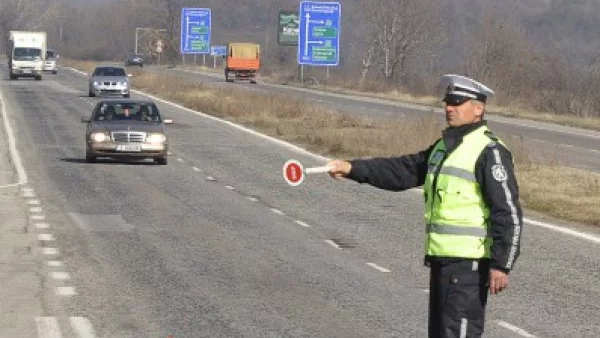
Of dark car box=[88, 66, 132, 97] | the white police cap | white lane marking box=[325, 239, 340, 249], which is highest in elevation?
the white police cap

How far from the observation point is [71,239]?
17.2 metres

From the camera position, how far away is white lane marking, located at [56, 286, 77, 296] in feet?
Answer: 42.9

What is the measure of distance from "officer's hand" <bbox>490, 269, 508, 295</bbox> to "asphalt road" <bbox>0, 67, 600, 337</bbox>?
13.2 feet

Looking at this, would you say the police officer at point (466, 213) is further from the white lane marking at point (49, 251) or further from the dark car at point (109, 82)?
the dark car at point (109, 82)

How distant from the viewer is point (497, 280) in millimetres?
7246

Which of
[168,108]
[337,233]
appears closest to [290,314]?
[337,233]

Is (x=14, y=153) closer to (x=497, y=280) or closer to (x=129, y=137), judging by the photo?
(x=129, y=137)

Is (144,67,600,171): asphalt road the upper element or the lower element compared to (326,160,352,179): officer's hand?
lower

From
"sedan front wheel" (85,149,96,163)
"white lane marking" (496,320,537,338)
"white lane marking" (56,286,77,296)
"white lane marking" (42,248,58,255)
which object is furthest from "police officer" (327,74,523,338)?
"sedan front wheel" (85,149,96,163)

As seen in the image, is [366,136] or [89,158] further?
[366,136]

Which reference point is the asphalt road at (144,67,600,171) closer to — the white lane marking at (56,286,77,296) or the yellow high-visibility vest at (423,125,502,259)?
the white lane marking at (56,286,77,296)

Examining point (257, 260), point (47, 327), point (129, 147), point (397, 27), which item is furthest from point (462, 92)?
point (397, 27)

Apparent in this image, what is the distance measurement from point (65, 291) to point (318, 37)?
6219 centimetres

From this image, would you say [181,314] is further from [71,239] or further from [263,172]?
[263,172]
